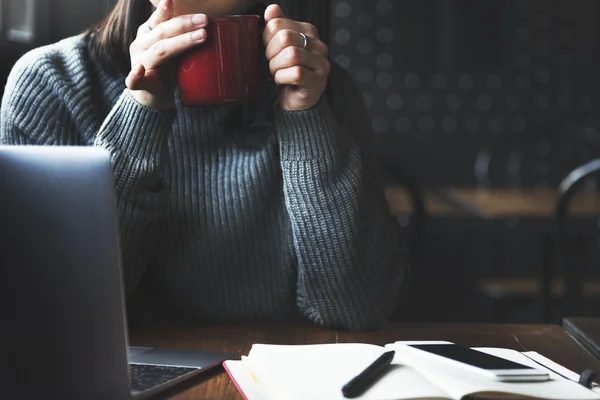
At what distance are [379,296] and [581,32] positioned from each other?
3770mm

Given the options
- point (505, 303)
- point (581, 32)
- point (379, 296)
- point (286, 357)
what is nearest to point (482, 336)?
point (379, 296)

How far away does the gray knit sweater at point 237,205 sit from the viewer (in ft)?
3.73

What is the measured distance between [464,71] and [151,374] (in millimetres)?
3978

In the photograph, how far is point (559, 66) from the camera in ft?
15.0

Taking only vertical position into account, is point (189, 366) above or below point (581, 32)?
below

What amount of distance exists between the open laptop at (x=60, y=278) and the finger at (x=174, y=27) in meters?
0.35

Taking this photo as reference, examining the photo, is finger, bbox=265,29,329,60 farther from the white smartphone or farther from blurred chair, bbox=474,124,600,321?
blurred chair, bbox=474,124,600,321

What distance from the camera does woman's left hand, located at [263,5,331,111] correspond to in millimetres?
1034

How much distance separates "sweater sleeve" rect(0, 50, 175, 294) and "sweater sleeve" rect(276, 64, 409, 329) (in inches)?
6.6

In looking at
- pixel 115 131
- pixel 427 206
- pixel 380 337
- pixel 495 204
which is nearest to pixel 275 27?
pixel 115 131

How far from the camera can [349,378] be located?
794 mm

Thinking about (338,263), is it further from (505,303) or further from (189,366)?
(505,303)

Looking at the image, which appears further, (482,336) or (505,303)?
(505,303)

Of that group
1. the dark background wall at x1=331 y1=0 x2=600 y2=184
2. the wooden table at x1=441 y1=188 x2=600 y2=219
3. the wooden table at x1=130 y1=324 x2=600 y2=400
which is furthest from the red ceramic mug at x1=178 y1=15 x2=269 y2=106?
the dark background wall at x1=331 y1=0 x2=600 y2=184
